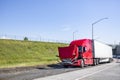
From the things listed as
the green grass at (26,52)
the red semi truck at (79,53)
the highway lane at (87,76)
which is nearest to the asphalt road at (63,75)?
the highway lane at (87,76)

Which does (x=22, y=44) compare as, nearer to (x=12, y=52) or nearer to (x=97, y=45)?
(x=12, y=52)

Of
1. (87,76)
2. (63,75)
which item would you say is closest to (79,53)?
(63,75)

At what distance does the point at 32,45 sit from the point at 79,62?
123 ft

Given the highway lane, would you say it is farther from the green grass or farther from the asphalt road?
the green grass

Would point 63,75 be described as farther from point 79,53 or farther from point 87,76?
point 79,53

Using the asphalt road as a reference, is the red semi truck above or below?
above

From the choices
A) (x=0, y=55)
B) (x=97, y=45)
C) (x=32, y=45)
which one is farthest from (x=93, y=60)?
(x=32, y=45)

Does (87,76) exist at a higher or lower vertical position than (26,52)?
lower

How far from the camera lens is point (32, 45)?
6656cm

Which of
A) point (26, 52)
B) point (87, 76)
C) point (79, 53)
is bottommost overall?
point (87, 76)

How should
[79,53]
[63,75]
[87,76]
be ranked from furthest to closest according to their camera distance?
[79,53] → [63,75] → [87,76]

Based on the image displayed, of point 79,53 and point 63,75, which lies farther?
point 79,53

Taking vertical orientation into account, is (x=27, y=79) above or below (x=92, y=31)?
below

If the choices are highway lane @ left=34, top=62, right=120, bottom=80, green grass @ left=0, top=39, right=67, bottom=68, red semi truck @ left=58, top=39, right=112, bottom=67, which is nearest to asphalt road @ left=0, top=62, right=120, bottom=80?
highway lane @ left=34, top=62, right=120, bottom=80
